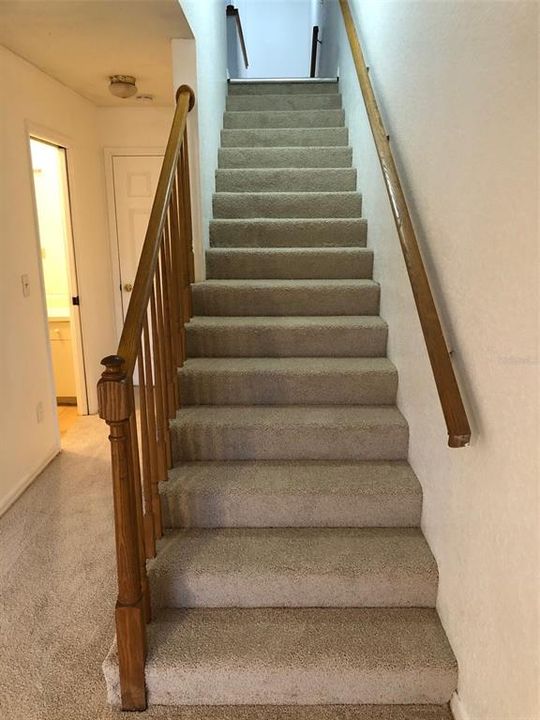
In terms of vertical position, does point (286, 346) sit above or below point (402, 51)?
below

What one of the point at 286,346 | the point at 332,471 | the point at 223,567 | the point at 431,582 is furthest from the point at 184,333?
the point at 431,582

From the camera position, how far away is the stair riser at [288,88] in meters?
4.34

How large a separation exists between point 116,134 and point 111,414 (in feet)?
11.1

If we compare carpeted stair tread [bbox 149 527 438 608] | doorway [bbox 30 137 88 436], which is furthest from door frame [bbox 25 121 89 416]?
carpeted stair tread [bbox 149 527 438 608]

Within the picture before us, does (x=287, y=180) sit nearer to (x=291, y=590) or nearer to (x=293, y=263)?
(x=293, y=263)

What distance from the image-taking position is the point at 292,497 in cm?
198

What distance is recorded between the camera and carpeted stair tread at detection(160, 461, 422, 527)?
1.98 m

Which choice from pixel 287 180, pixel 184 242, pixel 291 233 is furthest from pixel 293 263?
pixel 287 180

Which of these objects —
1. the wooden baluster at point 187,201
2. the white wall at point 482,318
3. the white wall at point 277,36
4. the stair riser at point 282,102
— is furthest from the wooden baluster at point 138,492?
the white wall at point 277,36

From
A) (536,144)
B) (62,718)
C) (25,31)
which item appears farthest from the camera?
→ (25,31)

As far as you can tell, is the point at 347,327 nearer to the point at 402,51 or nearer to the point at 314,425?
the point at 314,425

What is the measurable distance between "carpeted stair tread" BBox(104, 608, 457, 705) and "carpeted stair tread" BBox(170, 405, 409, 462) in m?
0.72

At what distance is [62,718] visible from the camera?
5.16 ft

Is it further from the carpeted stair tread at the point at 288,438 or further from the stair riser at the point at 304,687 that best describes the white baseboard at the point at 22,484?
the stair riser at the point at 304,687
